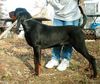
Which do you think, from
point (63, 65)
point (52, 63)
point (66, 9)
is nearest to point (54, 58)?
point (52, 63)

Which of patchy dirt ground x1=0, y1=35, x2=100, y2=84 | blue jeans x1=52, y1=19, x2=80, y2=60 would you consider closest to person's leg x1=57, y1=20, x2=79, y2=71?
blue jeans x1=52, y1=19, x2=80, y2=60

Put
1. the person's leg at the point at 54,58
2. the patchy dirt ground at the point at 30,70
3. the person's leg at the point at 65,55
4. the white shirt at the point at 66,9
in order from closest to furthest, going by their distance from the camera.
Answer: the patchy dirt ground at the point at 30,70 → the white shirt at the point at 66,9 → the person's leg at the point at 65,55 → the person's leg at the point at 54,58

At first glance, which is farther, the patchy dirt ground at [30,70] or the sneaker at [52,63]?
the sneaker at [52,63]

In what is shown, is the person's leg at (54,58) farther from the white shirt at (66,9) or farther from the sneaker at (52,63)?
the white shirt at (66,9)

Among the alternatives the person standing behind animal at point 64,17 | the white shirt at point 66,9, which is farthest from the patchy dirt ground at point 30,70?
the white shirt at point 66,9

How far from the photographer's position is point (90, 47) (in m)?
9.95

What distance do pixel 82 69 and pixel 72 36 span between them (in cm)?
95

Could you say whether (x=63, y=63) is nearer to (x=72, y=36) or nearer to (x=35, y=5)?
(x=72, y=36)

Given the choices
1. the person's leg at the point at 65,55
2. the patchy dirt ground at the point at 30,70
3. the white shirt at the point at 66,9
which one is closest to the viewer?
the patchy dirt ground at the point at 30,70

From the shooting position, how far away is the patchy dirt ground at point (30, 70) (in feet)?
22.3

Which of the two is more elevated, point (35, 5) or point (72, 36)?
point (72, 36)

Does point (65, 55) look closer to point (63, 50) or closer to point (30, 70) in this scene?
point (63, 50)

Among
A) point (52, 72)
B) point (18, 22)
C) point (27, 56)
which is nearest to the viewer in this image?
point (18, 22)

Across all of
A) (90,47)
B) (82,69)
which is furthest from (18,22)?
(90,47)
